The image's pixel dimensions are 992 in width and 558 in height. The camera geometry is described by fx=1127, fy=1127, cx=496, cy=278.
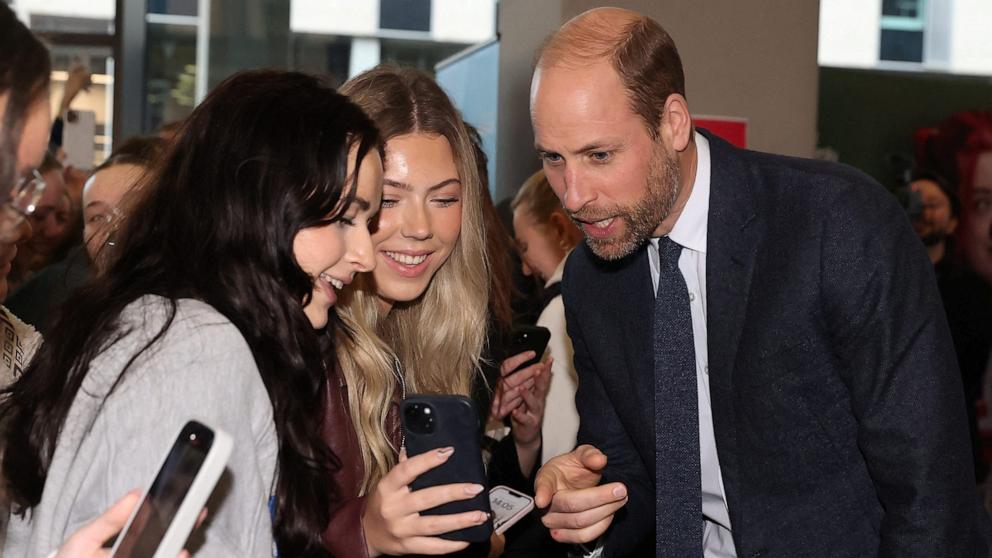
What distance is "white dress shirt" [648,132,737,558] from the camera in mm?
2240

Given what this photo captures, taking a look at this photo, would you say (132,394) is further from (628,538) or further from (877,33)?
(877,33)

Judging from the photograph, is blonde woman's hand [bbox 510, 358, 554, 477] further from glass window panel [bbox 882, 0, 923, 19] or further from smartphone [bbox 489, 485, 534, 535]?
glass window panel [bbox 882, 0, 923, 19]

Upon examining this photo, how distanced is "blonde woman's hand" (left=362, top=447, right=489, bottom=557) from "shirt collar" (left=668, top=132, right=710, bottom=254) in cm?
70

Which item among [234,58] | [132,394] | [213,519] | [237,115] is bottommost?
[213,519]

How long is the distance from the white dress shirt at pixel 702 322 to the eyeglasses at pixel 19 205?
4.46 ft

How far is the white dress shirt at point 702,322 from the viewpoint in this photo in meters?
2.24

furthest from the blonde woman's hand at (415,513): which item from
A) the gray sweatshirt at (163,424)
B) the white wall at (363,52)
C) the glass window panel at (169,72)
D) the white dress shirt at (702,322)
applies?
the glass window panel at (169,72)

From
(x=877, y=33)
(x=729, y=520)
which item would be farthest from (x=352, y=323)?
(x=877, y=33)

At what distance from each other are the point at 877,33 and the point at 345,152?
5.31m

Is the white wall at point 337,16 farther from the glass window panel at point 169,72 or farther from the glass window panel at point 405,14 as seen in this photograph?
the glass window panel at point 169,72

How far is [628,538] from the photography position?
2.43m

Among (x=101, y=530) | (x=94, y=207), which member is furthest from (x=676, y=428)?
(x=94, y=207)

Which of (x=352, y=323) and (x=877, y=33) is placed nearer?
(x=352, y=323)

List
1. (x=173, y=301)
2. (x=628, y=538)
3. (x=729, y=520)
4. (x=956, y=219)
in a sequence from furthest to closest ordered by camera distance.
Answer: (x=956, y=219) → (x=628, y=538) → (x=729, y=520) → (x=173, y=301)
